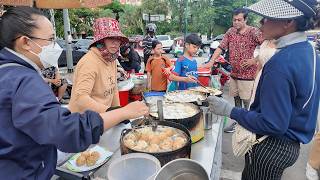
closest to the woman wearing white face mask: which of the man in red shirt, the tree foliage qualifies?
the man in red shirt

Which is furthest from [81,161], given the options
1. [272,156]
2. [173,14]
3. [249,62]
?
[173,14]

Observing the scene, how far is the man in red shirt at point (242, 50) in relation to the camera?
14.0 feet

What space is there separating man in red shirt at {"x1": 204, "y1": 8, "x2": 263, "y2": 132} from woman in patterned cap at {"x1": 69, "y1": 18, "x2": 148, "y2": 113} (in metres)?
2.15

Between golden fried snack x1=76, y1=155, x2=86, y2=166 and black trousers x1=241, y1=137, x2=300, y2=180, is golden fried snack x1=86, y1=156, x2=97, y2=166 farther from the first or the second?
black trousers x1=241, y1=137, x2=300, y2=180

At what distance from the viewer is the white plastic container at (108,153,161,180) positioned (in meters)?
1.50

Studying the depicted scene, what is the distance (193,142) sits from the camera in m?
2.20

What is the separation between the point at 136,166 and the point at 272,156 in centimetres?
97

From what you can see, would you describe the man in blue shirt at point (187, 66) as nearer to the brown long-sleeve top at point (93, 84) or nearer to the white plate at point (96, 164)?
the brown long-sleeve top at point (93, 84)

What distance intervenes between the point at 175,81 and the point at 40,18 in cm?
260

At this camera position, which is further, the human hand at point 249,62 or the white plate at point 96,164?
the human hand at point 249,62

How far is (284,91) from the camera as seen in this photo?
5.36 ft

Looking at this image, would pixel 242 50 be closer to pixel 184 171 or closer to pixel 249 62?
pixel 249 62

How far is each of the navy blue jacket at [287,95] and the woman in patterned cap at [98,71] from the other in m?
1.17

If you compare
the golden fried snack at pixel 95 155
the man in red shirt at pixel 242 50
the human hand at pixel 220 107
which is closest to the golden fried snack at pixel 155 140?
the golden fried snack at pixel 95 155
